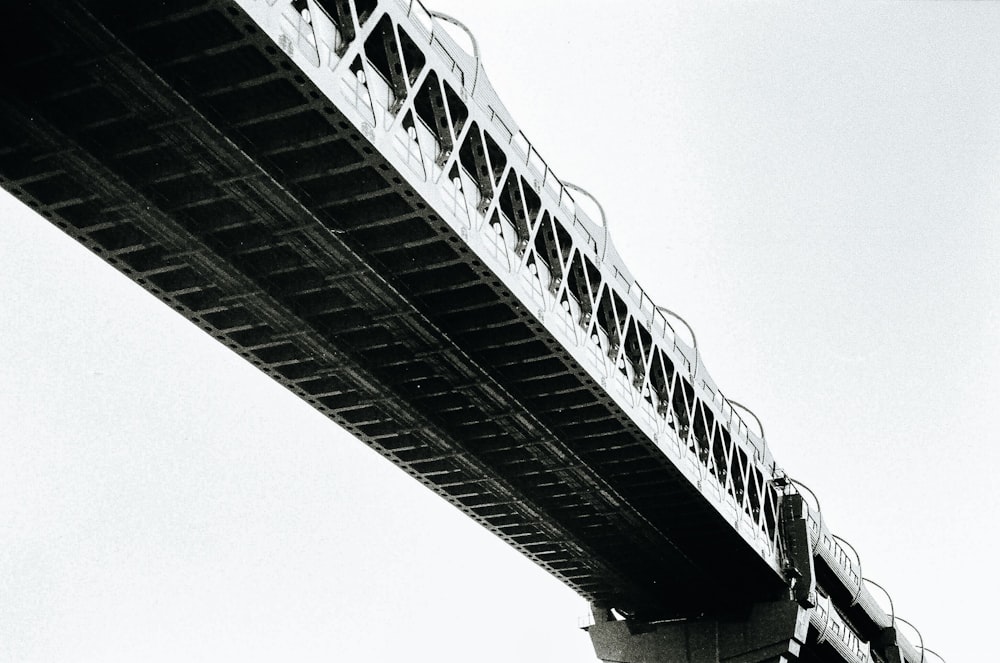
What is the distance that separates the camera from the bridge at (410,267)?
84.1 feet

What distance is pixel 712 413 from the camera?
4719 centimetres

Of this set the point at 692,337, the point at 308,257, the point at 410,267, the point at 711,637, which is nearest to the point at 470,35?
the point at 410,267

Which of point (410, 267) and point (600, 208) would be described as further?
point (600, 208)

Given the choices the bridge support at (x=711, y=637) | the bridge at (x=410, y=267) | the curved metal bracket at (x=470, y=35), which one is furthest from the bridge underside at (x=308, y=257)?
the bridge support at (x=711, y=637)

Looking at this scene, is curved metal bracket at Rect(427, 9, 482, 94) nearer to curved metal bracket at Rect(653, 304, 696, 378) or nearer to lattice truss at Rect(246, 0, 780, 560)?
lattice truss at Rect(246, 0, 780, 560)

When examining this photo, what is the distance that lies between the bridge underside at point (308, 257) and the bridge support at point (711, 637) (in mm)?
3807

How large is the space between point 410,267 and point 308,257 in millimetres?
2356

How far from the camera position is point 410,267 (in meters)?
31.5

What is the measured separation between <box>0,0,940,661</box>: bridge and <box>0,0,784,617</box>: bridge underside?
0.07 m

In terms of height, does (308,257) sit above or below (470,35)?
below

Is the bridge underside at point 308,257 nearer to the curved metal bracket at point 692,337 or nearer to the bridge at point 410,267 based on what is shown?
the bridge at point 410,267

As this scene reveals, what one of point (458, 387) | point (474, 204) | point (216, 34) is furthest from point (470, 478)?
point (216, 34)

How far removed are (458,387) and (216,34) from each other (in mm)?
16367

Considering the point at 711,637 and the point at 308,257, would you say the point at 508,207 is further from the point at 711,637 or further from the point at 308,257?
the point at 711,637
